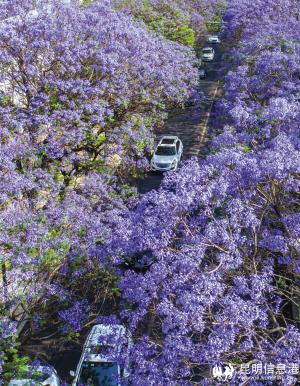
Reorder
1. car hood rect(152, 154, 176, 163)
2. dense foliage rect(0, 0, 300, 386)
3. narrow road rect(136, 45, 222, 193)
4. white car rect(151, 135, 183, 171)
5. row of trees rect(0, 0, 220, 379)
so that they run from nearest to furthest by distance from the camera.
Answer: dense foliage rect(0, 0, 300, 386), row of trees rect(0, 0, 220, 379), white car rect(151, 135, 183, 171), car hood rect(152, 154, 176, 163), narrow road rect(136, 45, 222, 193)

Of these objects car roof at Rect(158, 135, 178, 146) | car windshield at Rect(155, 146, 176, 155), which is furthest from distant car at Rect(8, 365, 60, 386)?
car roof at Rect(158, 135, 178, 146)

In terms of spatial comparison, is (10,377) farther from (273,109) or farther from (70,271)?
(273,109)

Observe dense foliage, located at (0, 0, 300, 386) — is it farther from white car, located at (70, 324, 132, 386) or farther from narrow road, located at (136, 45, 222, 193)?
narrow road, located at (136, 45, 222, 193)

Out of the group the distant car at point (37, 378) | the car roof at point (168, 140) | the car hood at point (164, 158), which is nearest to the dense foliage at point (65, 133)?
the distant car at point (37, 378)

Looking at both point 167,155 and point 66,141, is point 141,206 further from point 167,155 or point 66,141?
point 167,155

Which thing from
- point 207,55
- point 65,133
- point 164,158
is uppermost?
point 65,133

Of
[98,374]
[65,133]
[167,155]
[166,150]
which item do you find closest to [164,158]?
[167,155]
